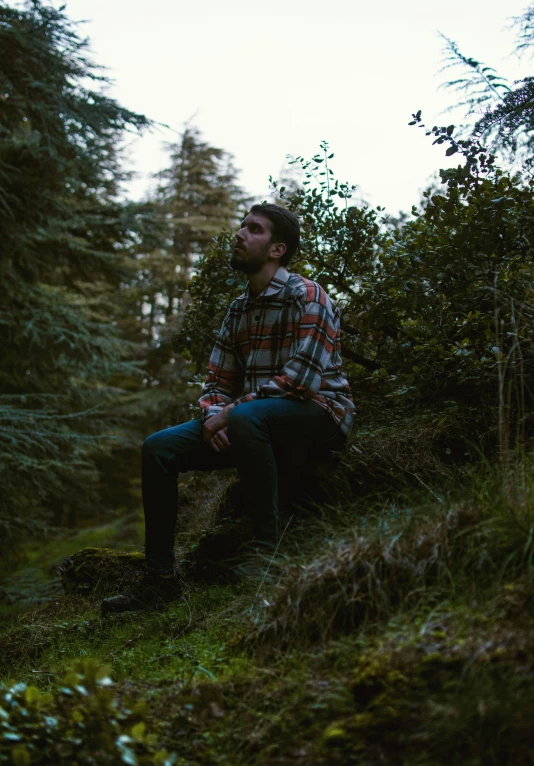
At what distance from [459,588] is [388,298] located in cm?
249

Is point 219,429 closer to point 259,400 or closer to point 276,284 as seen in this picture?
point 259,400

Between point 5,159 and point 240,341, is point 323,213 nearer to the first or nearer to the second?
point 240,341

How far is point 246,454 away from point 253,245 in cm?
119

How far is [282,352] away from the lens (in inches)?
133

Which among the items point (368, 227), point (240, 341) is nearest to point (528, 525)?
point (240, 341)

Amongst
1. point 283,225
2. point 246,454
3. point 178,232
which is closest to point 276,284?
point 283,225

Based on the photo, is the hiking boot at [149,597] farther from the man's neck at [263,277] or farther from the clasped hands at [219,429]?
the man's neck at [263,277]

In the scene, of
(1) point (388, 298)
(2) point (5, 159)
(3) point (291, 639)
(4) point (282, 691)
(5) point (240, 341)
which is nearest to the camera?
(4) point (282, 691)

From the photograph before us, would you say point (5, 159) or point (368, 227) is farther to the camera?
point (5, 159)

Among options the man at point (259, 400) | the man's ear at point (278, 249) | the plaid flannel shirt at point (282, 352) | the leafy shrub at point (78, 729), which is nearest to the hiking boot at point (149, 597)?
the man at point (259, 400)

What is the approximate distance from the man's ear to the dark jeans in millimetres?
897

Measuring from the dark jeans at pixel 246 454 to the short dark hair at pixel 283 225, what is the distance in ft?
3.17

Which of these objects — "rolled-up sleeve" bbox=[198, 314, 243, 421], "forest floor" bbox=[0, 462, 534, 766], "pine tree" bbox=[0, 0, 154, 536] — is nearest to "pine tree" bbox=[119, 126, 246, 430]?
"pine tree" bbox=[0, 0, 154, 536]

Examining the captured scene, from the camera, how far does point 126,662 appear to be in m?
2.68
